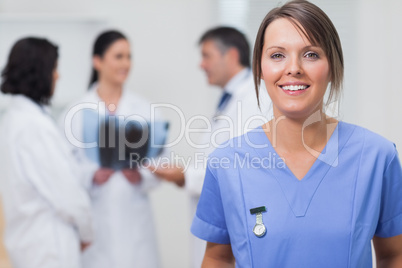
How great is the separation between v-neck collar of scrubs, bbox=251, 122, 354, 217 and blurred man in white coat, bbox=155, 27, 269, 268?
2.67 feet

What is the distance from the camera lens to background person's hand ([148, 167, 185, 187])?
2.60 m

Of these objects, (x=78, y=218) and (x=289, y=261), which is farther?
(x=78, y=218)

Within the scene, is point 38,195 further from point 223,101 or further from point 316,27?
point 316,27

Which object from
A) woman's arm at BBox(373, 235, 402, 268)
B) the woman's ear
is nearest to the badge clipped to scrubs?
woman's arm at BBox(373, 235, 402, 268)

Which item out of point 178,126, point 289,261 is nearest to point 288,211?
point 289,261

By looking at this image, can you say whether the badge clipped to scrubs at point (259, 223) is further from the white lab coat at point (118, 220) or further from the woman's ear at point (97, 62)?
the woman's ear at point (97, 62)

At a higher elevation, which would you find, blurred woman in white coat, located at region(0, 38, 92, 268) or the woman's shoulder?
the woman's shoulder

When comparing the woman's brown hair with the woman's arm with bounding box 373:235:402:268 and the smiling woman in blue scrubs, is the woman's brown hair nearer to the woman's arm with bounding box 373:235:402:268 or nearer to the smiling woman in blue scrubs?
the smiling woman in blue scrubs

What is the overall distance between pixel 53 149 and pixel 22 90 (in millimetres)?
319

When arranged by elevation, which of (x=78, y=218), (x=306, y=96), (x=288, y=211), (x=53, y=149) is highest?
(x=306, y=96)

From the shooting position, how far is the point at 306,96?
3.61ft

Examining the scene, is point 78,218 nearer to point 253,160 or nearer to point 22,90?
Answer: point 22,90

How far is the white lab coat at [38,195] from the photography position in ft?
7.38

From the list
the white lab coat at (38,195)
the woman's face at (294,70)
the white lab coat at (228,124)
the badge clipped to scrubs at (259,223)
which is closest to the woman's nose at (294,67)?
the woman's face at (294,70)
